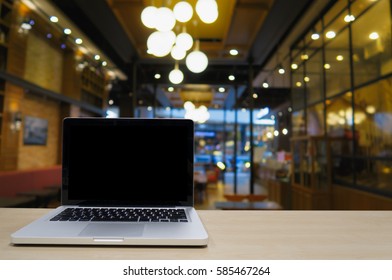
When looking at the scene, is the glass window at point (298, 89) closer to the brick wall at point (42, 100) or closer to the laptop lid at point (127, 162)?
the brick wall at point (42, 100)

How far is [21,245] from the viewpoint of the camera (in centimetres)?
57

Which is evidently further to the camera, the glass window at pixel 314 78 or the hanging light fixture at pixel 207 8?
the glass window at pixel 314 78

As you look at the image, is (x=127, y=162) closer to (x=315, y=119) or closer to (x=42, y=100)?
A: (x=315, y=119)

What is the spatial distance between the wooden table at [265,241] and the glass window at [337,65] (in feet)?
14.3

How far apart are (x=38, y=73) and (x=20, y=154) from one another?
2.12 metres

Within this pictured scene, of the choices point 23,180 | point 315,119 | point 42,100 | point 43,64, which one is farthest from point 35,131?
point 315,119

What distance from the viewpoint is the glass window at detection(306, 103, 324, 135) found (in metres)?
5.41

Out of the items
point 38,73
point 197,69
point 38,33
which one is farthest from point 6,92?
point 197,69

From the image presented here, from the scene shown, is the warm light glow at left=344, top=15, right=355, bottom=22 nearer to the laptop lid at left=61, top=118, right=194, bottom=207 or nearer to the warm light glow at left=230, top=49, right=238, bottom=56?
the warm light glow at left=230, top=49, right=238, bottom=56

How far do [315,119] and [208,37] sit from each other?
2900 millimetres

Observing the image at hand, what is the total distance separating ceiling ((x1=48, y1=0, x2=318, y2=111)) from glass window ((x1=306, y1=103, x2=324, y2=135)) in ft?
4.23

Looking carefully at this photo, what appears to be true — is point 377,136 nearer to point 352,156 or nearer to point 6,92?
point 352,156

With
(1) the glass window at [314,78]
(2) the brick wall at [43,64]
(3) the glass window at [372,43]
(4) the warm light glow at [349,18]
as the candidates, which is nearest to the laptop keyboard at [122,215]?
(3) the glass window at [372,43]

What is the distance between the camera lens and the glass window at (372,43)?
3630 millimetres
